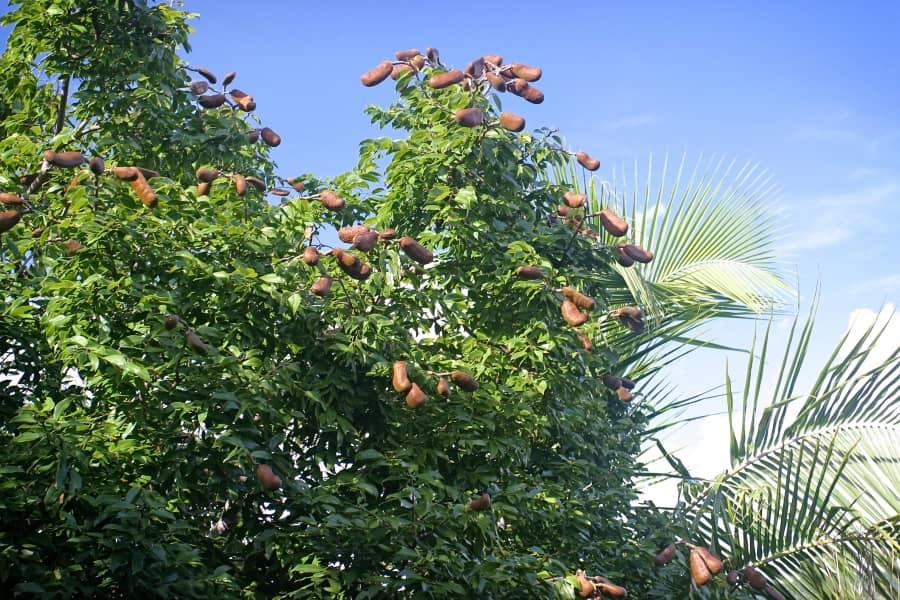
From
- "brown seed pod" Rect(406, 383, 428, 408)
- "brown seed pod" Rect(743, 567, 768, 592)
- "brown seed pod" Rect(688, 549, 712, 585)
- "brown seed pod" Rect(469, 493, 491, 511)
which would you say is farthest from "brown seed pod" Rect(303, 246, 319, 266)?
"brown seed pod" Rect(743, 567, 768, 592)

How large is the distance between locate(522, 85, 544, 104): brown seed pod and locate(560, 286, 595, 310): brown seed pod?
0.93 metres

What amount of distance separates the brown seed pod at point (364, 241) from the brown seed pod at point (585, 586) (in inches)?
60.5

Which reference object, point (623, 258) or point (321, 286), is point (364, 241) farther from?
point (623, 258)

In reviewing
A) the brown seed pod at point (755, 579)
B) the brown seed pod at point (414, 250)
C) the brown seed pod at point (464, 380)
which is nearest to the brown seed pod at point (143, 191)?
the brown seed pod at point (414, 250)

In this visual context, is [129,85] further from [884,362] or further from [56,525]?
[884,362]

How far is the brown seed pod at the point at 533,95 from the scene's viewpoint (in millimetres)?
4637

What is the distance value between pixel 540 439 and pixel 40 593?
8.03 feet

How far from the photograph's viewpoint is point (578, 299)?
171 inches

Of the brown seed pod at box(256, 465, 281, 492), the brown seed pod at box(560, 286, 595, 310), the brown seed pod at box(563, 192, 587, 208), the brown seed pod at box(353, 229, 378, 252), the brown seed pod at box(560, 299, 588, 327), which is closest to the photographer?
the brown seed pod at box(256, 465, 281, 492)

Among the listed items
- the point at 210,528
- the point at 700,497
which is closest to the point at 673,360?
the point at 700,497

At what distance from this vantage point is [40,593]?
316 centimetres

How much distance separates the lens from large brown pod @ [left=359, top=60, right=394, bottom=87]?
4918mm

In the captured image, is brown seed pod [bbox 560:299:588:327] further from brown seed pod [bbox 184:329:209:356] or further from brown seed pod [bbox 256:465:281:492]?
brown seed pod [bbox 184:329:209:356]

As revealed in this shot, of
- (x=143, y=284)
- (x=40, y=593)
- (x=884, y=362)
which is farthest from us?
(x=884, y=362)
